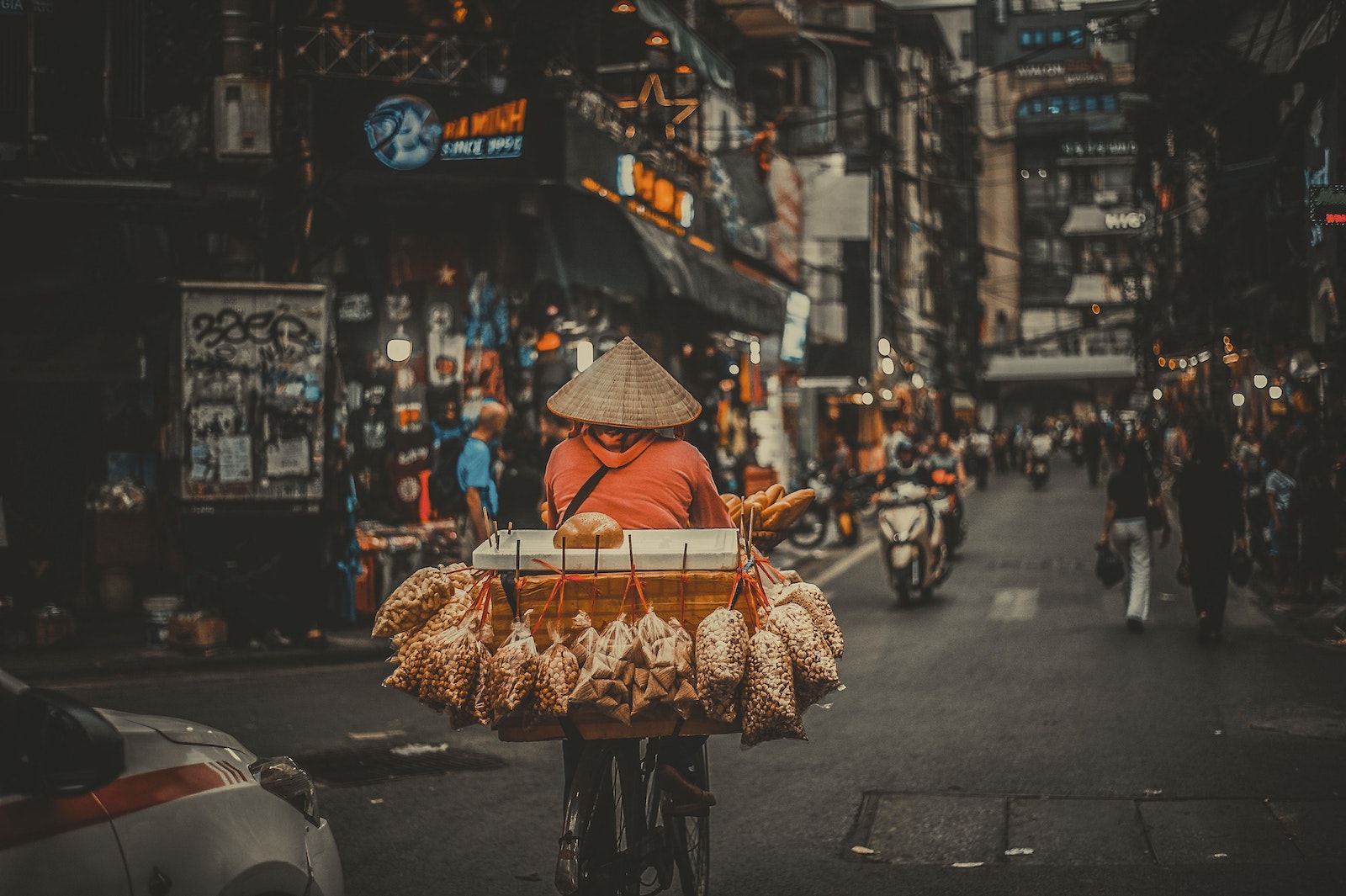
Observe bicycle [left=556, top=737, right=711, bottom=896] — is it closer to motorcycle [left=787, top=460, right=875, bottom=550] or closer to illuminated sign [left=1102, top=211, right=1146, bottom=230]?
motorcycle [left=787, top=460, right=875, bottom=550]

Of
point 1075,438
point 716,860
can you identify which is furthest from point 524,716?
point 1075,438

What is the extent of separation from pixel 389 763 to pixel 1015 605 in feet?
29.5

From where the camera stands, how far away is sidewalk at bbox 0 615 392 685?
1111 centimetres

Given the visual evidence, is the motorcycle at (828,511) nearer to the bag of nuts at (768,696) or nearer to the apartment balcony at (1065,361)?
the bag of nuts at (768,696)

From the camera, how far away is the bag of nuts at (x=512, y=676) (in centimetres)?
422

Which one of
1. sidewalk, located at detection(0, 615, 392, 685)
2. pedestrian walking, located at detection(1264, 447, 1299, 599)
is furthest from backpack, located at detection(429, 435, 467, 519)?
pedestrian walking, located at detection(1264, 447, 1299, 599)

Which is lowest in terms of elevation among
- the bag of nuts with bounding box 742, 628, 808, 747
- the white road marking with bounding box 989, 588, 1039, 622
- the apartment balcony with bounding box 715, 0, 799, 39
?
the white road marking with bounding box 989, 588, 1039, 622

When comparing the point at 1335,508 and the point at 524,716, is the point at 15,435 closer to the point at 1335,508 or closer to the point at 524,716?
the point at 524,716

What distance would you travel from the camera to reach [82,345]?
41.8ft

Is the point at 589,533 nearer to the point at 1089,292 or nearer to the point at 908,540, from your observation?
the point at 908,540

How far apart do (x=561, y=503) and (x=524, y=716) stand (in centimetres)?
111

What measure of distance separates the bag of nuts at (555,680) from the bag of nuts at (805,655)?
0.66 m

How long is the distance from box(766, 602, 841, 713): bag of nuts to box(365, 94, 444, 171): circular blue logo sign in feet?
32.3

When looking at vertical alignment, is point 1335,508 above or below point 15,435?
below
